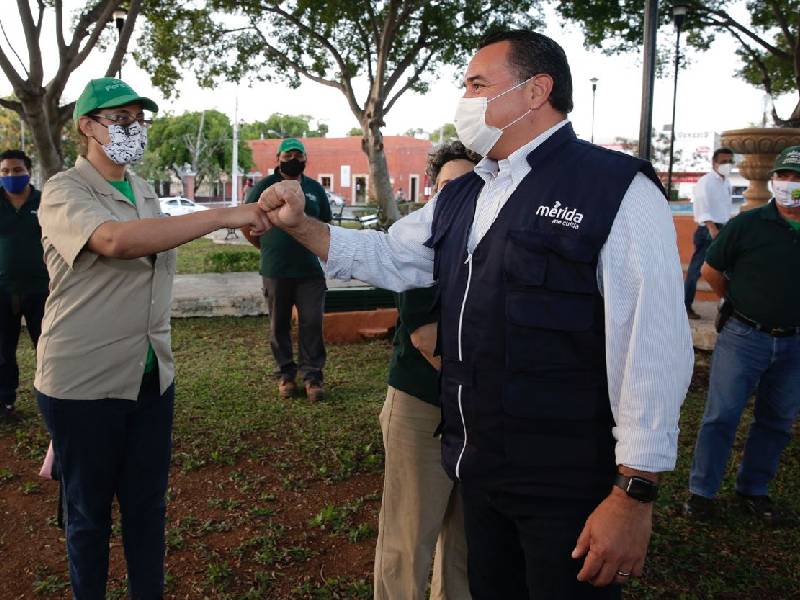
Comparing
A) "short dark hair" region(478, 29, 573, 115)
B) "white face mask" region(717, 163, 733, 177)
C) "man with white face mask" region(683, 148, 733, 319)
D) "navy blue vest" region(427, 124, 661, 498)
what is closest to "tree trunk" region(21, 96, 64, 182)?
"short dark hair" region(478, 29, 573, 115)

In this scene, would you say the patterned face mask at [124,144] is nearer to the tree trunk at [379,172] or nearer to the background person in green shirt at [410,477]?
the background person in green shirt at [410,477]

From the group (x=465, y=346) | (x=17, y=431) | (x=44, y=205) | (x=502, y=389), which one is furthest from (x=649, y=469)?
(x=17, y=431)

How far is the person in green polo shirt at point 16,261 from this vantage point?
5.65m

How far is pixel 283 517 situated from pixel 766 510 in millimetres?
2758

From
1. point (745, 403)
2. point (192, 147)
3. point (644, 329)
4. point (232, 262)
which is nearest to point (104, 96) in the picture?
point (644, 329)

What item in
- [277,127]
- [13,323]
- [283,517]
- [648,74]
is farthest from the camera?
[277,127]

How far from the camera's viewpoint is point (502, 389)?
1.86 meters

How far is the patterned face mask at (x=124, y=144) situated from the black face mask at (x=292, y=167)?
320cm

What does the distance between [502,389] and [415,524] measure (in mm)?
962

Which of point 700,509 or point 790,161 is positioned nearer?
point 790,161

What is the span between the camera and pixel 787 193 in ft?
12.7

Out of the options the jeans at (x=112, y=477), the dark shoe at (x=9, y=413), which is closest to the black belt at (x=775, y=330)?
the jeans at (x=112, y=477)

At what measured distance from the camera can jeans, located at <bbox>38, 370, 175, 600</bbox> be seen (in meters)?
2.64

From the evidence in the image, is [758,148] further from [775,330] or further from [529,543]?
[529,543]
